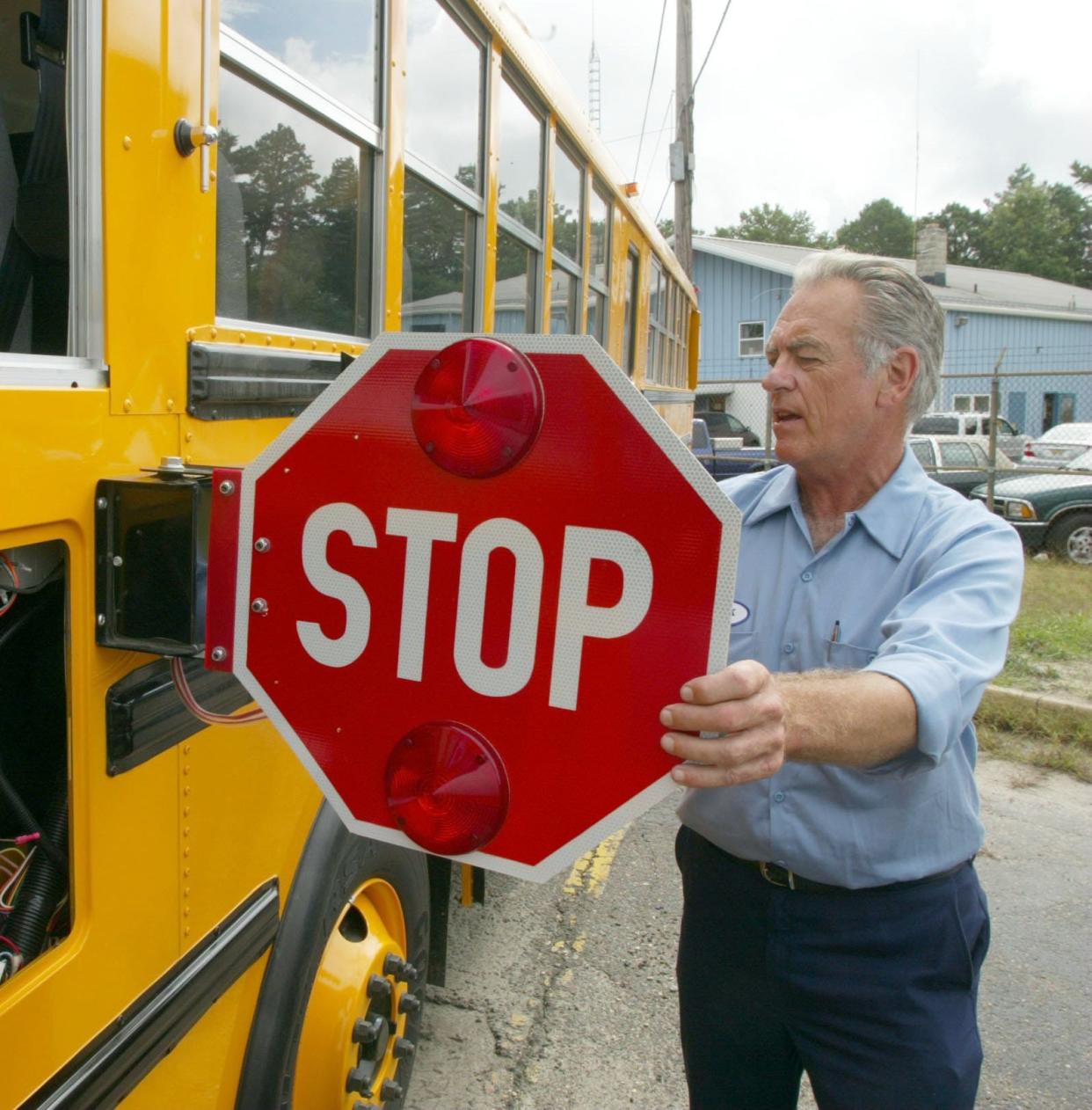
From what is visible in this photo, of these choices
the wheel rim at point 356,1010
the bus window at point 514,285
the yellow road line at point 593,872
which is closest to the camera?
the wheel rim at point 356,1010

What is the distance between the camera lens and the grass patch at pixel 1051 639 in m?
5.90

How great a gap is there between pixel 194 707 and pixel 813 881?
98cm

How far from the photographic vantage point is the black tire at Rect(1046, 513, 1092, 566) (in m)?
10.6

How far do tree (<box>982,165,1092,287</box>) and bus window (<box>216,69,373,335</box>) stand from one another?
6650cm

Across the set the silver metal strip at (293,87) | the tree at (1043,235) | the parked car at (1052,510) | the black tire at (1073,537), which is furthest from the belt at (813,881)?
the tree at (1043,235)

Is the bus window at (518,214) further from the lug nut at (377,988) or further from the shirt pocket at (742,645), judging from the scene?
the lug nut at (377,988)

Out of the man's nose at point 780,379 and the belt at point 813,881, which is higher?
the man's nose at point 780,379

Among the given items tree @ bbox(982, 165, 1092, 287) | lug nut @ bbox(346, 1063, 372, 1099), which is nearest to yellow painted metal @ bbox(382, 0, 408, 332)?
lug nut @ bbox(346, 1063, 372, 1099)

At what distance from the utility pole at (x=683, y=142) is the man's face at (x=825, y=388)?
43.1 feet

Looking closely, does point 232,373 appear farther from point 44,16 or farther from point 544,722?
point 544,722

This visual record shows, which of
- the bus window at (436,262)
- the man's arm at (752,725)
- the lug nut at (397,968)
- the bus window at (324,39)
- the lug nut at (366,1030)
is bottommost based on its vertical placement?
the lug nut at (366,1030)

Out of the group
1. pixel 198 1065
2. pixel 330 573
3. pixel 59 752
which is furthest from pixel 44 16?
pixel 198 1065

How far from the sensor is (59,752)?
1537mm

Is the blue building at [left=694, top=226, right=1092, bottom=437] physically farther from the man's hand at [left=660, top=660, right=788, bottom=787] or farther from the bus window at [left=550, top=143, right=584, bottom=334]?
the man's hand at [left=660, top=660, right=788, bottom=787]
